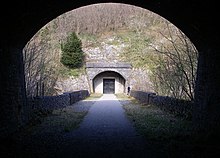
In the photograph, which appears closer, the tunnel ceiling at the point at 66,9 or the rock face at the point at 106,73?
the tunnel ceiling at the point at 66,9

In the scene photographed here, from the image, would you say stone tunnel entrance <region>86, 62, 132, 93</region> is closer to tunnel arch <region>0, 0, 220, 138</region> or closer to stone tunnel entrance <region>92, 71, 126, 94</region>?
stone tunnel entrance <region>92, 71, 126, 94</region>

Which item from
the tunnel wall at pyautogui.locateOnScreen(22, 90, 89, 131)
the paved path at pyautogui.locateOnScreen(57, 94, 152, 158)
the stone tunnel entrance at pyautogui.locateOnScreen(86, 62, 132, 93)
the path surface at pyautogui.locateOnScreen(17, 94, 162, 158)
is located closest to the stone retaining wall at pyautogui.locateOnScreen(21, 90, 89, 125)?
the tunnel wall at pyautogui.locateOnScreen(22, 90, 89, 131)

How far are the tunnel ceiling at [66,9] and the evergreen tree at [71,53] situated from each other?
25630mm

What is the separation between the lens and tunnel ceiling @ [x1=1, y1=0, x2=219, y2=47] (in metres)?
6.76

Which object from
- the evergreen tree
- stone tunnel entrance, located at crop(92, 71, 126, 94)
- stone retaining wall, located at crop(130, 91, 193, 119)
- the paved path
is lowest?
the paved path

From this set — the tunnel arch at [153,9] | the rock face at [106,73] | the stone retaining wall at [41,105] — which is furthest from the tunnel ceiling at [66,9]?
the rock face at [106,73]

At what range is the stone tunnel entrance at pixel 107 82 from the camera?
3790cm

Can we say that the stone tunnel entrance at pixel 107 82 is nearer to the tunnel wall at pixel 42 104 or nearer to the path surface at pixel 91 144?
the tunnel wall at pixel 42 104

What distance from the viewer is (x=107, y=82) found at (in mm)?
38719

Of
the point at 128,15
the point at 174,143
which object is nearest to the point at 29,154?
the point at 174,143

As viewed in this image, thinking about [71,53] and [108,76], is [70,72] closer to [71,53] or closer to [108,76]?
[71,53]

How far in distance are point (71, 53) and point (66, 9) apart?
2684 centimetres

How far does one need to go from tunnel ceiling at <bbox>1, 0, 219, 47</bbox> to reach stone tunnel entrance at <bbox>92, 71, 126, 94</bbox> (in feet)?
93.3

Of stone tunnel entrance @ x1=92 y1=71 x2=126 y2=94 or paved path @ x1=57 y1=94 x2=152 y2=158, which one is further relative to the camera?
stone tunnel entrance @ x1=92 y1=71 x2=126 y2=94
